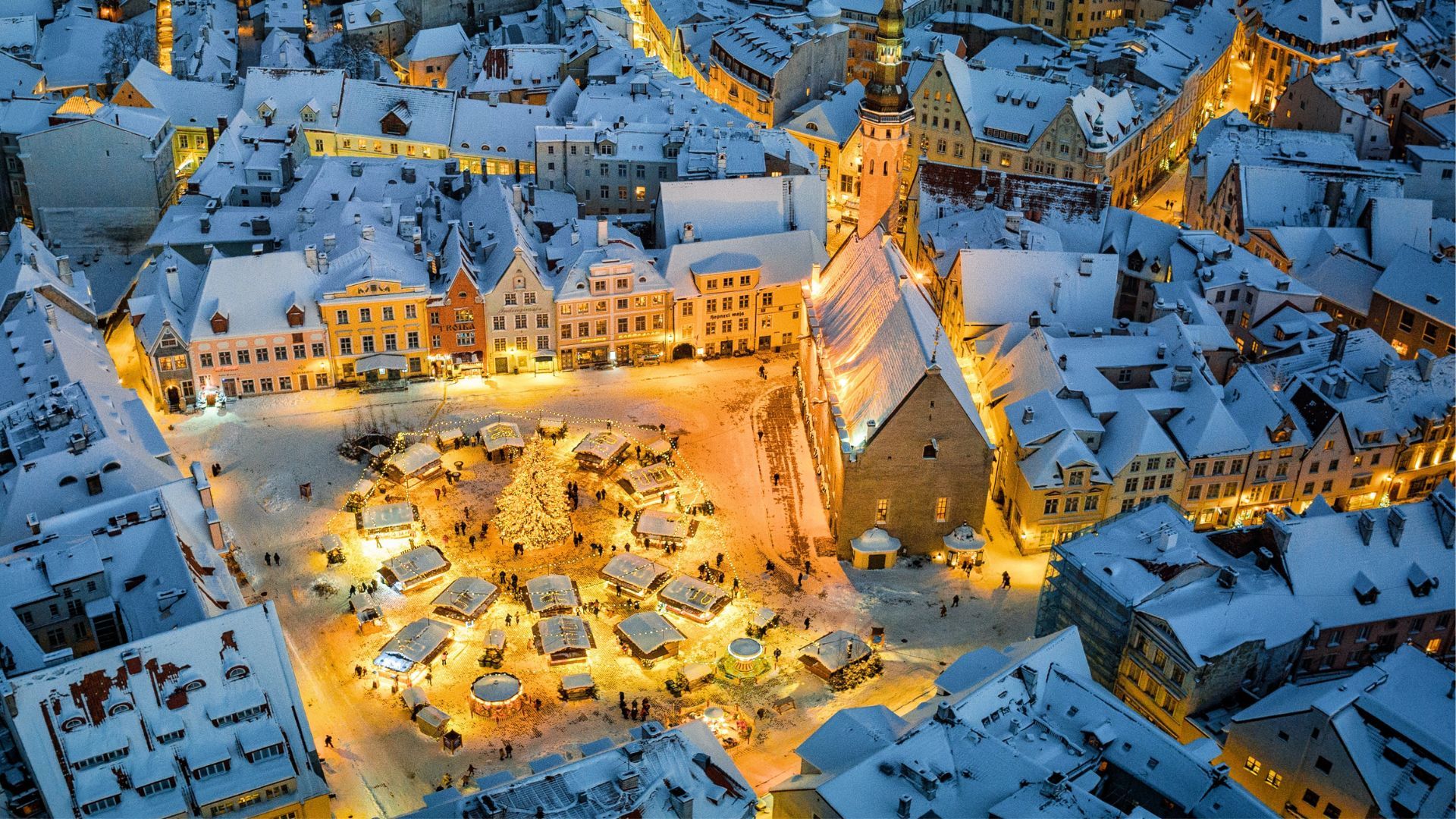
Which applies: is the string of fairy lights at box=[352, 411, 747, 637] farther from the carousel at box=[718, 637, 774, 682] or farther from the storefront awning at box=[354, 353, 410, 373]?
the storefront awning at box=[354, 353, 410, 373]

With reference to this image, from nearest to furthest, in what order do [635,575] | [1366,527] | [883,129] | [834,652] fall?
1. [1366,527]
2. [834,652]
3. [635,575]
4. [883,129]

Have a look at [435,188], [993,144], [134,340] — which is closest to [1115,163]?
[993,144]

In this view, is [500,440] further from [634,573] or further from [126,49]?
[126,49]

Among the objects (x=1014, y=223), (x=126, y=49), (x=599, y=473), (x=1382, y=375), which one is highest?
(x=126, y=49)

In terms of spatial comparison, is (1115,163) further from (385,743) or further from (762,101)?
(385,743)

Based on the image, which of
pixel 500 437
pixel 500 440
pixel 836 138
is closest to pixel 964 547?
pixel 500 440

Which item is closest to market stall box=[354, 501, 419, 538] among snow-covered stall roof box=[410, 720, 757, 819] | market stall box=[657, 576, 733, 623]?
market stall box=[657, 576, 733, 623]
